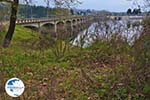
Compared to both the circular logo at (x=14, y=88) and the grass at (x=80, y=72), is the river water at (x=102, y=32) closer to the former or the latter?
the grass at (x=80, y=72)

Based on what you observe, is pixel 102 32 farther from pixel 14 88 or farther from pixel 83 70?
pixel 14 88

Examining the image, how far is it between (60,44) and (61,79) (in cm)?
363

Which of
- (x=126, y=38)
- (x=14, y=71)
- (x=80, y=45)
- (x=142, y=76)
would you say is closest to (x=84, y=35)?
(x=80, y=45)

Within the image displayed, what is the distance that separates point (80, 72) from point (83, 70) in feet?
0.90

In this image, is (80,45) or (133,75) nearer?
(133,75)

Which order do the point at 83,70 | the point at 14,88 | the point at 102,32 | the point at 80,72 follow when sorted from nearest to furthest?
the point at 14,88 < the point at 83,70 < the point at 80,72 < the point at 102,32

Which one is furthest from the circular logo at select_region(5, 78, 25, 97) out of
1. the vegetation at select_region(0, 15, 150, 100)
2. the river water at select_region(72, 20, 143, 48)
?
the river water at select_region(72, 20, 143, 48)

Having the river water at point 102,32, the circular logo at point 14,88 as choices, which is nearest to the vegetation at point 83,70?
the river water at point 102,32

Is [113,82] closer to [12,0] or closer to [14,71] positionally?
[14,71]

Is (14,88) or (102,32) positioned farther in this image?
(102,32)

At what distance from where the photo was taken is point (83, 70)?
1048cm

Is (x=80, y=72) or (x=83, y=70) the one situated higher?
(x=83, y=70)

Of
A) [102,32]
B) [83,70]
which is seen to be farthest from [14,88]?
[102,32]

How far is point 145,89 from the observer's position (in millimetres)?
7527
